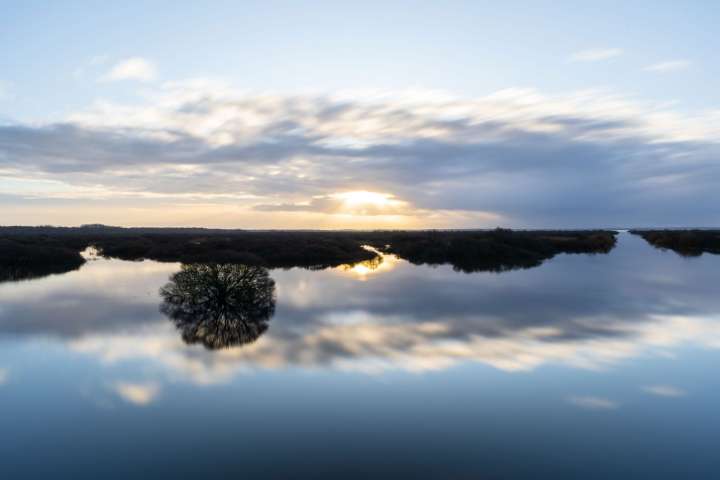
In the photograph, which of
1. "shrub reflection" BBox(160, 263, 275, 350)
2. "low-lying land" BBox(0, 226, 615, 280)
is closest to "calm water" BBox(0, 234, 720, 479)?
"shrub reflection" BBox(160, 263, 275, 350)

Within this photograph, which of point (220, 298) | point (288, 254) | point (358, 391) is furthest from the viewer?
point (288, 254)

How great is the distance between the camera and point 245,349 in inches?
655

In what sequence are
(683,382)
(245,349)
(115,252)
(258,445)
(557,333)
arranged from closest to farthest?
(258,445)
(683,382)
(245,349)
(557,333)
(115,252)

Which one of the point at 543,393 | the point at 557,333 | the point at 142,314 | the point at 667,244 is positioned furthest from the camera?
the point at 667,244

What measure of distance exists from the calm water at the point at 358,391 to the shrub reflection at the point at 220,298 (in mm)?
204

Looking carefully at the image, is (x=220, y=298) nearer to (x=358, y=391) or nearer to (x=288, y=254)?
(x=358, y=391)

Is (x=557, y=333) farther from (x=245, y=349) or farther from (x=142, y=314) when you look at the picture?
(x=142, y=314)

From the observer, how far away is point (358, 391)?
12.6 m

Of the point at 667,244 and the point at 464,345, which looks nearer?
the point at 464,345

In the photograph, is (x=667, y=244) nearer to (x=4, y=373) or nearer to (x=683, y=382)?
(x=683, y=382)

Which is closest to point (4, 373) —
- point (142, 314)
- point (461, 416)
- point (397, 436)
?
Result: point (142, 314)

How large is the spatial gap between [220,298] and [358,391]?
12696 millimetres

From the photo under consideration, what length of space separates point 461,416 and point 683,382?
26.1 feet

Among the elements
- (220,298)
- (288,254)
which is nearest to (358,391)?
(220,298)
